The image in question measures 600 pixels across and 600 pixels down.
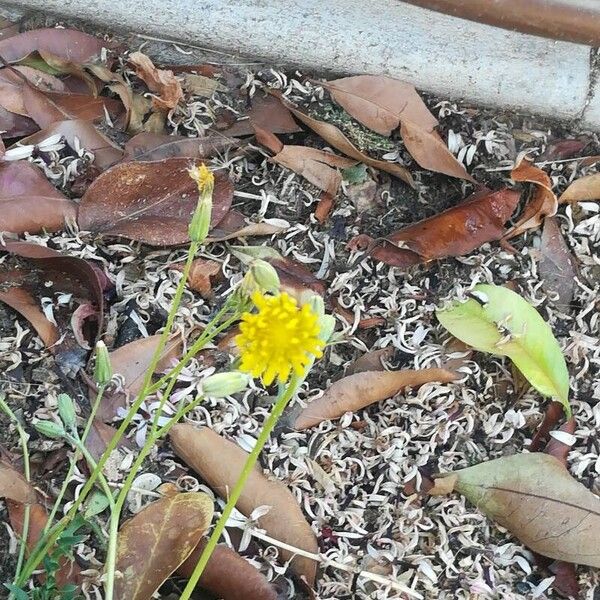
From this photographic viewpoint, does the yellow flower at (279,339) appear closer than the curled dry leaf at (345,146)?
Yes

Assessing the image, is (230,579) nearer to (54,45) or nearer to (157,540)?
(157,540)

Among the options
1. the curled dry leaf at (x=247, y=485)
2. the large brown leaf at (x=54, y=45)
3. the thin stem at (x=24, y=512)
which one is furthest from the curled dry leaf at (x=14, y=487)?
the large brown leaf at (x=54, y=45)

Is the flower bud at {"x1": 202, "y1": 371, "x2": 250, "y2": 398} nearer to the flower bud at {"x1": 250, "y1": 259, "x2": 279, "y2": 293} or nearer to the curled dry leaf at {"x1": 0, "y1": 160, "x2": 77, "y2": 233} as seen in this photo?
the flower bud at {"x1": 250, "y1": 259, "x2": 279, "y2": 293}

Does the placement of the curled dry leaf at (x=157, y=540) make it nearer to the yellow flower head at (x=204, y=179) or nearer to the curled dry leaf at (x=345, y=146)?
the yellow flower head at (x=204, y=179)

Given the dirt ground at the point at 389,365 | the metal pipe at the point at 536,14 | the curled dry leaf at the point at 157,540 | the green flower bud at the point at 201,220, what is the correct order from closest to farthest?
the green flower bud at the point at 201,220 → the curled dry leaf at the point at 157,540 → the dirt ground at the point at 389,365 → the metal pipe at the point at 536,14

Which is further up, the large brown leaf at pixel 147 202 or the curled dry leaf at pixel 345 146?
the curled dry leaf at pixel 345 146

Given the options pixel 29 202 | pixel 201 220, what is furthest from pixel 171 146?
pixel 201 220

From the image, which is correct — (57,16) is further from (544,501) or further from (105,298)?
(544,501)

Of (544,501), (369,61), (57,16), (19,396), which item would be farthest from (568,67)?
(19,396)
